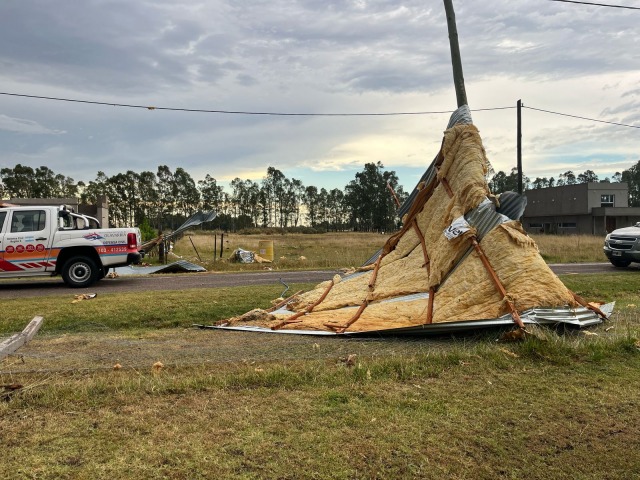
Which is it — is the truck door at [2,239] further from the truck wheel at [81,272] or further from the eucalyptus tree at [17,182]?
the eucalyptus tree at [17,182]

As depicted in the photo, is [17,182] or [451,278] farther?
[17,182]

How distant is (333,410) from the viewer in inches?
151

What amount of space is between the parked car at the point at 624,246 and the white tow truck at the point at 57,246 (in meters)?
15.2

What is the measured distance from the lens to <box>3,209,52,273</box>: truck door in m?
12.2

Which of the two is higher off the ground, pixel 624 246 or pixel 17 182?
pixel 17 182

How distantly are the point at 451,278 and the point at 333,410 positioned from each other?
3.78 m

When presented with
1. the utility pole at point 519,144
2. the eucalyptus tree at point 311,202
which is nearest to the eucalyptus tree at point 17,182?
the eucalyptus tree at point 311,202

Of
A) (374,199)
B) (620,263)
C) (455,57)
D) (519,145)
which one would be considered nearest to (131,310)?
(455,57)

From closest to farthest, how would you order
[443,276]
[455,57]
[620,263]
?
[443,276] → [455,57] → [620,263]

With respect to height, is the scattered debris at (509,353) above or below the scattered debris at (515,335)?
below

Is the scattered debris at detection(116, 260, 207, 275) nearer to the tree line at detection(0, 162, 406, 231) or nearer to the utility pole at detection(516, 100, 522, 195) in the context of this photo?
the utility pole at detection(516, 100, 522, 195)

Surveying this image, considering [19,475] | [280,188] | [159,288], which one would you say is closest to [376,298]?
[19,475]

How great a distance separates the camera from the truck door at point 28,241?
12.2 m

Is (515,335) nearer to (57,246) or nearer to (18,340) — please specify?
(18,340)
